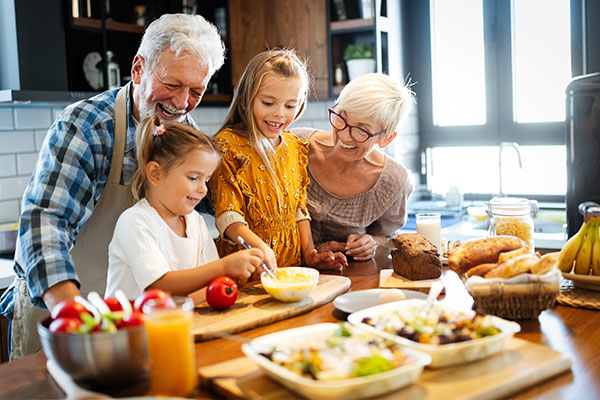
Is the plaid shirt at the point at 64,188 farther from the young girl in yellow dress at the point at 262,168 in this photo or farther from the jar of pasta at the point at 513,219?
the jar of pasta at the point at 513,219

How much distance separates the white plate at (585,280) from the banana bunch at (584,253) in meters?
0.03

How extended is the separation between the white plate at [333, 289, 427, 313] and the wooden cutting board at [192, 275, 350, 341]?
9cm

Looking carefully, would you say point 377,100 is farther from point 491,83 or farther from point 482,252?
point 491,83

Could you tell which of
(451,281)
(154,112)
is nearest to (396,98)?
(451,281)

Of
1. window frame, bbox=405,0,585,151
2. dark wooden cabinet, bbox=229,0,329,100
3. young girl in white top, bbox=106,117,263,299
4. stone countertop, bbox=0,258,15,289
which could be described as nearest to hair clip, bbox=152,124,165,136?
young girl in white top, bbox=106,117,263,299

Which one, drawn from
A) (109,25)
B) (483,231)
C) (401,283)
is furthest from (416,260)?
(109,25)

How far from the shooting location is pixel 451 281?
2062mm

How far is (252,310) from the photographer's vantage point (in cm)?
174

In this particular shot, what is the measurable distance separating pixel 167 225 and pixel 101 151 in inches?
13.2

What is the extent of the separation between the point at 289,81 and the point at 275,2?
8.23 ft

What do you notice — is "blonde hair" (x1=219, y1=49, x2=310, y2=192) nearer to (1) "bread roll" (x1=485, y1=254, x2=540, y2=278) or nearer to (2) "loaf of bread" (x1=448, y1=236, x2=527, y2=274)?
(2) "loaf of bread" (x1=448, y1=236, x2=527, y2=274)

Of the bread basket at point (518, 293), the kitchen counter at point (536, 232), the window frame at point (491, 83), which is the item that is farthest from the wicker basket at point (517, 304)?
the window frame at point (491, 83)

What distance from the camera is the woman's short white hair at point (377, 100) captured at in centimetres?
252

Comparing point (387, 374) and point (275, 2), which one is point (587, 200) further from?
point (275, 2)
